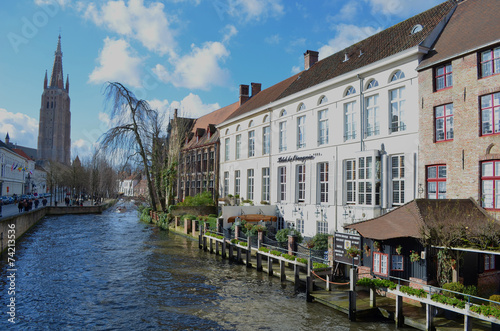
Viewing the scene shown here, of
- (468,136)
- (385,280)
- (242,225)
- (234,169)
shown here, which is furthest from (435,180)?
(234,169)

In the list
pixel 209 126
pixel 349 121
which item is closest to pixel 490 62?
pixel 349 121

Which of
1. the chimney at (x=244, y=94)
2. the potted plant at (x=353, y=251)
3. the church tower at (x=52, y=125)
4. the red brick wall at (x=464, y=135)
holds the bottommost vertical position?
the potted plant at (x=353, y=251)

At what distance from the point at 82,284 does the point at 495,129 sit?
16.3m

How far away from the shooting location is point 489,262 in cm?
1224

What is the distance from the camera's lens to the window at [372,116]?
58.8 feet

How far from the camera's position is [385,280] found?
1159 cm

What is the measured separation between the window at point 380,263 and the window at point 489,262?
301 cm

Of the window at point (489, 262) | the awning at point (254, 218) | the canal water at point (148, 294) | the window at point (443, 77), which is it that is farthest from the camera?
the awning at point (254, 218)

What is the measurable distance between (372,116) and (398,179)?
3415 mm

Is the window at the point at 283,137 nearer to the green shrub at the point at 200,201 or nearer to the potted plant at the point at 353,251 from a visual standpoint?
the green shrub at the point at 200,201

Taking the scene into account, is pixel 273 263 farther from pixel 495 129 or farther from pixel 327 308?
pixel 495 129

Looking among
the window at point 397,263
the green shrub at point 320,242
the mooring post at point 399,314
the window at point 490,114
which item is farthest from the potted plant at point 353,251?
the window at point 490,114

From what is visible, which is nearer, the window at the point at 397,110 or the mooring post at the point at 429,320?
the mooring post at the point at 429,320

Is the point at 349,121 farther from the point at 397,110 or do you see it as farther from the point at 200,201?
the point at 200,201
